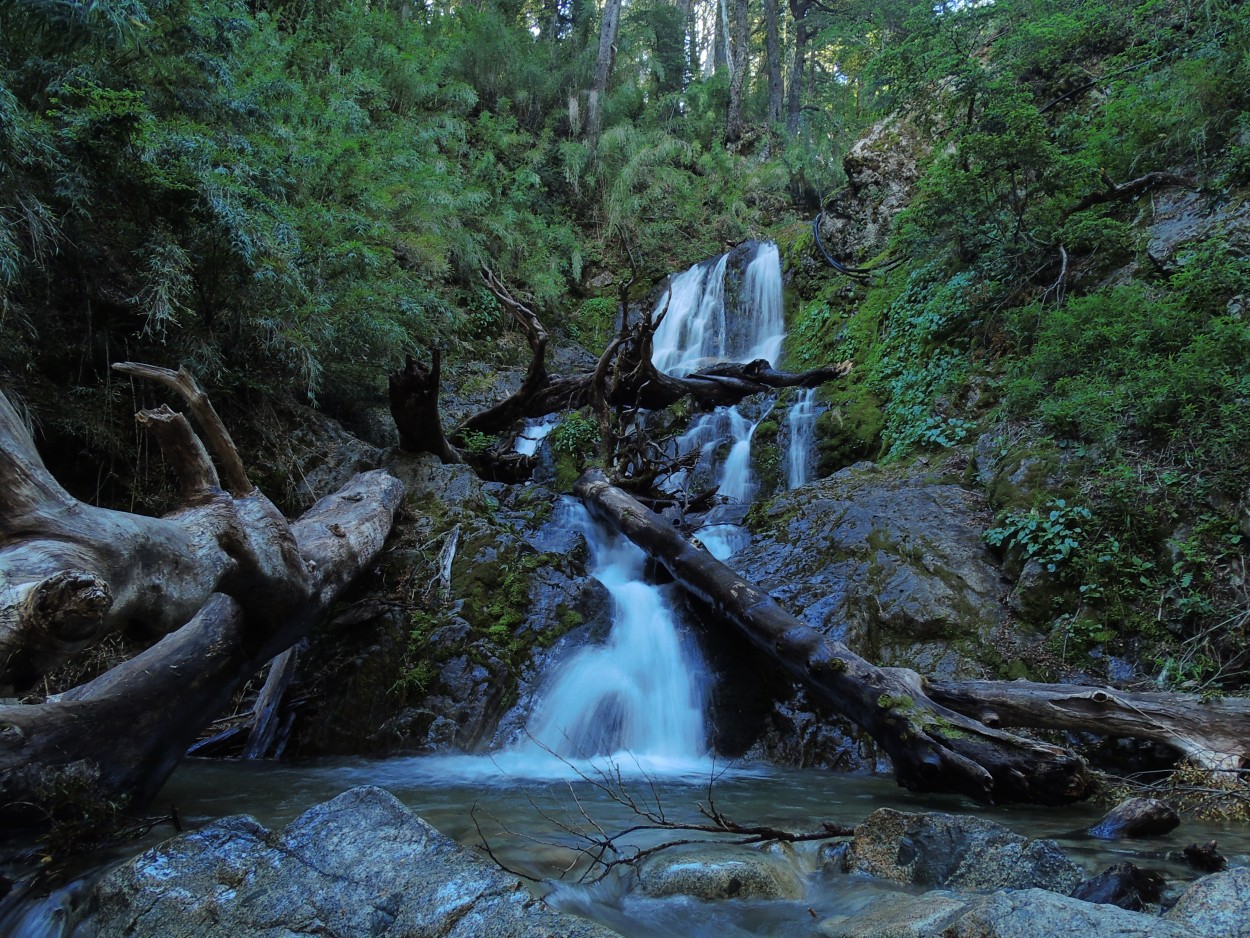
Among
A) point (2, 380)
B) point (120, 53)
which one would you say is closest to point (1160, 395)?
point (2, 380)

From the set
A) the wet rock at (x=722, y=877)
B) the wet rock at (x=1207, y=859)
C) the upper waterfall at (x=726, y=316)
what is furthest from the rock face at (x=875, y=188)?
the wet rock at (x=722, y=877)

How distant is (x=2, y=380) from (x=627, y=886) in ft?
19.5

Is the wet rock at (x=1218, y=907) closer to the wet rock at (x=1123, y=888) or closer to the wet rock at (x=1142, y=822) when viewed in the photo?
the wet rock at (x=1123, y=888)

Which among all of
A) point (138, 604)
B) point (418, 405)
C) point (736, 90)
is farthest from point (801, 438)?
point (736, 90)

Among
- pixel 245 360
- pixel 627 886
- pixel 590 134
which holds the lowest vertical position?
pixel 627 886

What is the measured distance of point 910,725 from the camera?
395cm

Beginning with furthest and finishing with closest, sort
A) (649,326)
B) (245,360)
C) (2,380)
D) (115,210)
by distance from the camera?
(649,326), (245,360), (115,210), (2,380)

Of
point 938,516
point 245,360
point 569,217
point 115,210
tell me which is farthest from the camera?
point 569,217

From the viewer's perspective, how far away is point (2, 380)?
5.04 meters

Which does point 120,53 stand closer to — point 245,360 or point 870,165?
point 245,360

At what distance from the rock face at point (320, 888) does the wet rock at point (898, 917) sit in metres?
0.92

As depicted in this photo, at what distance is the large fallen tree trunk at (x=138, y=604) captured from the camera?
2273 mm

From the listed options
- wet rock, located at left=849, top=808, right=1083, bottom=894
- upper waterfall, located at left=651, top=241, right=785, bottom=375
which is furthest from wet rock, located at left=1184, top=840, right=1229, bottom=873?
upper waterfall, located at left=651, top=241, right=785, bottom=375

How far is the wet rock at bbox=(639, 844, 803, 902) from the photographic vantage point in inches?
107
